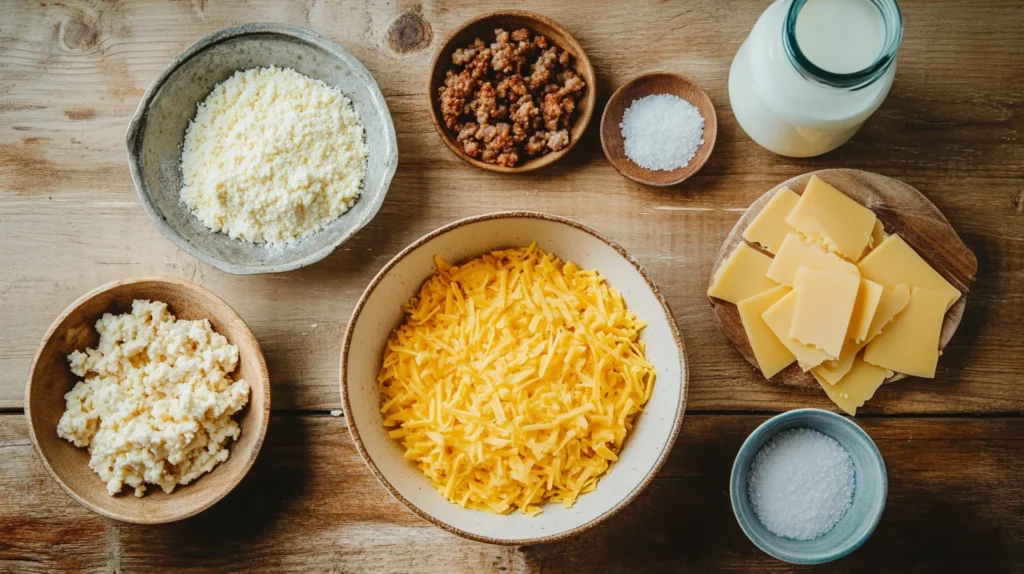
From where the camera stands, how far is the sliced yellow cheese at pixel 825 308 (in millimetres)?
1589

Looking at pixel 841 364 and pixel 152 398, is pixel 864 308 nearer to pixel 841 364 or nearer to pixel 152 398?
pixel 841 364

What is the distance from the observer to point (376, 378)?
1638 millimetres

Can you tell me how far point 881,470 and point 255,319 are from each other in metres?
1.56

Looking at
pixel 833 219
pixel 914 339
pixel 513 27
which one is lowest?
pixel 914 339

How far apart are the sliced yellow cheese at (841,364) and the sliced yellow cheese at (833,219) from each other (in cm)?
21

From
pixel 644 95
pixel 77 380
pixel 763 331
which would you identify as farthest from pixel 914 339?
pixel 77 380

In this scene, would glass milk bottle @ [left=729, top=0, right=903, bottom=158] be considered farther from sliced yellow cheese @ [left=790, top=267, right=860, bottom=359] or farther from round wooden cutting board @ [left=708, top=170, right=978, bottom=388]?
sliced yellow cheese @ [left=790, top=267, right=860, bottom=359]

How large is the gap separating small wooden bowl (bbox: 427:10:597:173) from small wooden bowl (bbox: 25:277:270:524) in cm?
68

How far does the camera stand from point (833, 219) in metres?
1.64

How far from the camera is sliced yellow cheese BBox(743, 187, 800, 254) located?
1666 millimetres

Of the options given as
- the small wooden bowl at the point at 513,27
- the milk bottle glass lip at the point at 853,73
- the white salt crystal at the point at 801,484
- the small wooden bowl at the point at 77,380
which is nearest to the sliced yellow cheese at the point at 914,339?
the white salt crystal at the point at 801,484

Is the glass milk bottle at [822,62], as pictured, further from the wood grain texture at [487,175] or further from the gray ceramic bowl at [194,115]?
the gray ceramic bowl at [194,115]

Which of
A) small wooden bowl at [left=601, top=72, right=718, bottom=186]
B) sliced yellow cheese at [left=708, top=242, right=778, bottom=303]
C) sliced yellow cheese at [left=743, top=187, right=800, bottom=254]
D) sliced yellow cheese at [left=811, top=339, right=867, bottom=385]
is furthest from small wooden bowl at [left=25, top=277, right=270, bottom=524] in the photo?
sliced yellow cheese at [left=811, top=339, right=867, bottom=385]

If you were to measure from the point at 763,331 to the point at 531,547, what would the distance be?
796 mm
